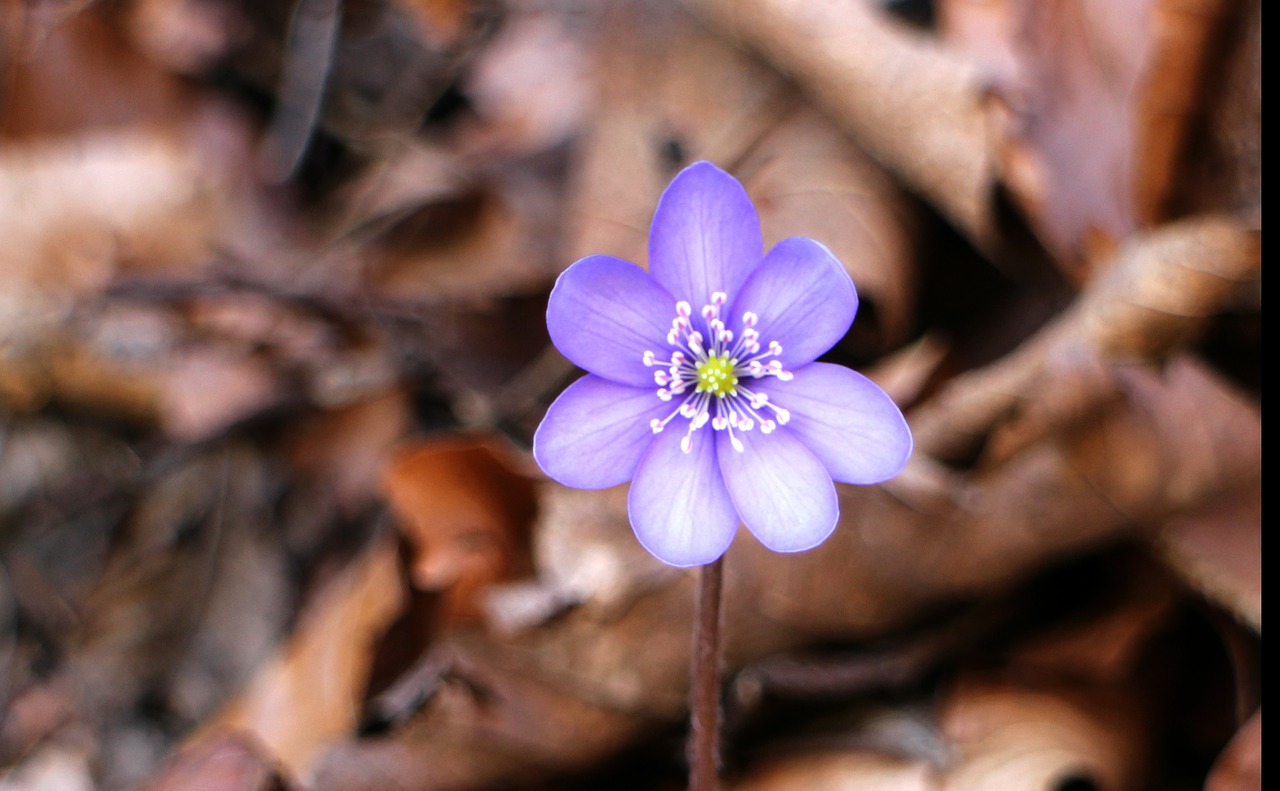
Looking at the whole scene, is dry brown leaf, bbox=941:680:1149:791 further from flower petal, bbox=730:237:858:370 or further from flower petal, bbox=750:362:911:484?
flower petal, bbox=730:237:858:370

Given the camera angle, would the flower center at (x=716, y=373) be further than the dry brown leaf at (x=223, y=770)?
No

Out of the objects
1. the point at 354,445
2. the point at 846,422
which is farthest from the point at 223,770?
the point at 846,422

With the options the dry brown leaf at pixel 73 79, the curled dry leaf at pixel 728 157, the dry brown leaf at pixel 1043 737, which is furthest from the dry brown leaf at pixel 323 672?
the dry brown leaf at pixel 73 79

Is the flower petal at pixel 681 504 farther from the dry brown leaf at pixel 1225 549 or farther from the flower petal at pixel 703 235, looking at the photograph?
the dry brown leaf at pixel 1225 549

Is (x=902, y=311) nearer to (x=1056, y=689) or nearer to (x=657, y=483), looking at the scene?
(x=1056, y=689)

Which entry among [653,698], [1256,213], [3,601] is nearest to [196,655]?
[3,601]

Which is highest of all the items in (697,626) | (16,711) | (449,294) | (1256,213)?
(449,294)
